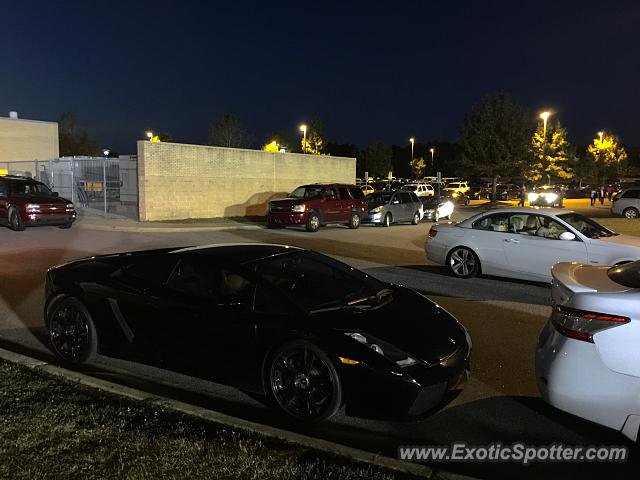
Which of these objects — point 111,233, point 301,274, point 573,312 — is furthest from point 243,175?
point 573,312

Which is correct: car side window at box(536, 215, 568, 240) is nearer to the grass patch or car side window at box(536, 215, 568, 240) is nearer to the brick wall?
the grass patch

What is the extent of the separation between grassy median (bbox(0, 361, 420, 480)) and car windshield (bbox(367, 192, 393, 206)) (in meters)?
20.9

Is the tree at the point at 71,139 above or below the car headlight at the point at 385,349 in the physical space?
above

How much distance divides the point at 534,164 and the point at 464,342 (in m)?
46.3

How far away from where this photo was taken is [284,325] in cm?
462

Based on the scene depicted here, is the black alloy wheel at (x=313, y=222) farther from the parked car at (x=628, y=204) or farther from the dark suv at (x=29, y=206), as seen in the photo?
the parked car at (x=628, y=204)

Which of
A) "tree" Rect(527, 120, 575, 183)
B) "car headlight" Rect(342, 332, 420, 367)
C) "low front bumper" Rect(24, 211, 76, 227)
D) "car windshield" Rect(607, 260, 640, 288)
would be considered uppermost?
"tree" Rect(527, 120, 575, 183)

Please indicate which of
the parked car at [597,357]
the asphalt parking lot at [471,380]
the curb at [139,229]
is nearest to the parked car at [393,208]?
the curb at [139,229]

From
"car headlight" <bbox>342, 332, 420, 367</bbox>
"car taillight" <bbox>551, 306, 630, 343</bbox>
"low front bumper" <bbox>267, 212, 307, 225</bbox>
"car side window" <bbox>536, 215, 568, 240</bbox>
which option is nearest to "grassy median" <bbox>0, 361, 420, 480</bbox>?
"car headlight" <bbox>342, 332, 420, 367</bbox>

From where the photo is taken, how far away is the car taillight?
3.80 meters

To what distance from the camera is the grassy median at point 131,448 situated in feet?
11.5

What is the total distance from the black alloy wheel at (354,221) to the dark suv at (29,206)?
10200 mm

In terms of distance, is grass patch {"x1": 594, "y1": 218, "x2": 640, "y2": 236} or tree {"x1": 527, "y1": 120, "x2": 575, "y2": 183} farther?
tree {"x1": 527, "y1": 120, "x2": 575, "y2": 183}

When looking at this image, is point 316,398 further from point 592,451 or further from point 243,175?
point 243,175
